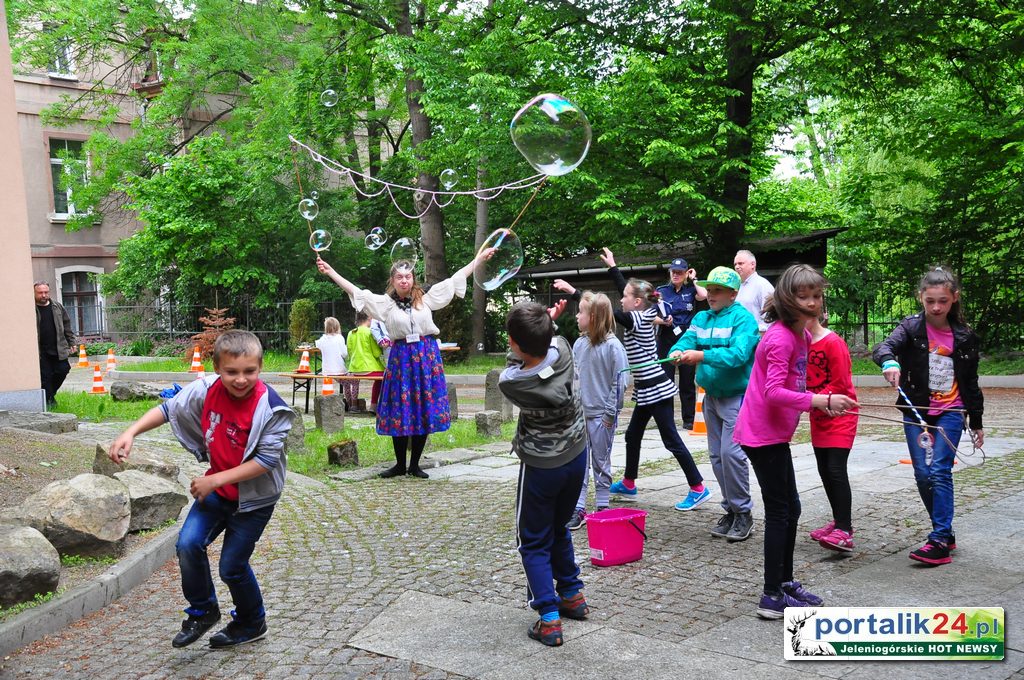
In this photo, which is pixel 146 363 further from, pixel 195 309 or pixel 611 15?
pixel 611 15

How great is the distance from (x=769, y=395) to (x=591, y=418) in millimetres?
2198

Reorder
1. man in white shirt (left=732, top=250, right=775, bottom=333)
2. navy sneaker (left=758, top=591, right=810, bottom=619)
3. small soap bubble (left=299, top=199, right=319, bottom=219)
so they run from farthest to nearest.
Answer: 1. small soap bubble (left=299, top=199, right=319, bottom=219)
2. man in white shirt (left=732, top=250, right=775, bottom=333)
3. navy sneaker (left=758, top=591, right=810, bottom=619)

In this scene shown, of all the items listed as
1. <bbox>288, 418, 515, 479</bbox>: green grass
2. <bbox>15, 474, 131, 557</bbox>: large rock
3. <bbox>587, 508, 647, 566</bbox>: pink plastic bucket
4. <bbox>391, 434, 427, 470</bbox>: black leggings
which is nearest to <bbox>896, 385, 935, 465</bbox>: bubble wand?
<bbox>587, 508, 647, 566</bbox>: pink plastic bucket

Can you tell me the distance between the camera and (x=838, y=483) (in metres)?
5.76

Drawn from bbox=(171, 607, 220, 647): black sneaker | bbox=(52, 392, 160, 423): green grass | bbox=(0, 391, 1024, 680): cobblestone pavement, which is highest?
bbox=(52, 392, 160, 423): green grass

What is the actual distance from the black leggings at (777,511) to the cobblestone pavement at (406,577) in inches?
10.8

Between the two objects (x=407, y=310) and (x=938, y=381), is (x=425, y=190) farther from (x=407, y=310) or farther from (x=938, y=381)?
(x=938, y=381)

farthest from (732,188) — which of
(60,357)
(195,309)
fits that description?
(195,309)

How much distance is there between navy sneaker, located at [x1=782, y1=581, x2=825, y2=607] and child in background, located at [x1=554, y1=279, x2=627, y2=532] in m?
2.11

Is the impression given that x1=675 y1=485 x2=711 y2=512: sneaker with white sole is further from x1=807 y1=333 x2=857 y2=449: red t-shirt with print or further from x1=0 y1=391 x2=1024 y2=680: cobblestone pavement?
x1=807 y1=333 x2=857 y2=449: red t-shirt with print

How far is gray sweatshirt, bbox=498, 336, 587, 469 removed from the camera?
15.2 ft

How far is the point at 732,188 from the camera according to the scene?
752 inches

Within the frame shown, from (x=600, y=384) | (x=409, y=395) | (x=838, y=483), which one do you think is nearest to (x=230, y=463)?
(x=600, y=384)

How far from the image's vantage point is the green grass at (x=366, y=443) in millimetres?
9645
